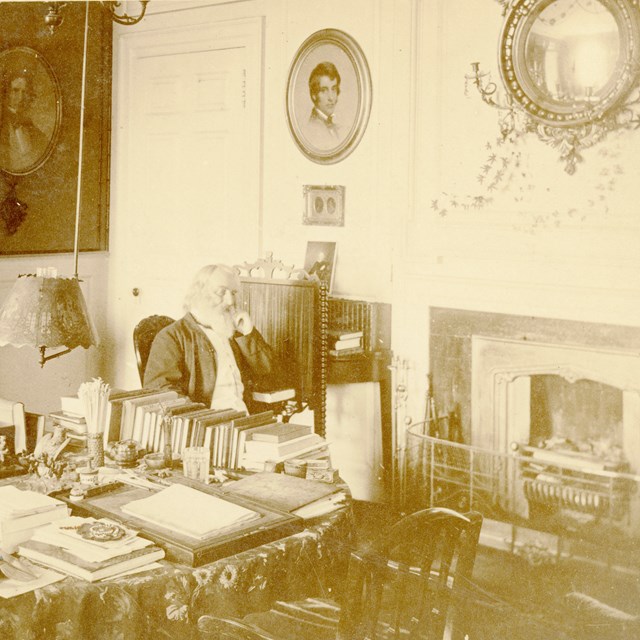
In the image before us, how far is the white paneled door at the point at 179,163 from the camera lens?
471cm

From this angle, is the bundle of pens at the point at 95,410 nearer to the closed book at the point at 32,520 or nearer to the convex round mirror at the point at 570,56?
the closed book at the point at 32,520

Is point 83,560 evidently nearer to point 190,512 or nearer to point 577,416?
point 190,512

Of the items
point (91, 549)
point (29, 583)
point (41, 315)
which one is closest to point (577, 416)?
point (41, 315)

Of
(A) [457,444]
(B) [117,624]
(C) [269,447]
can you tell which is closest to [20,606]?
(B) [117,624]

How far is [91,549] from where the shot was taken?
1.80 meters

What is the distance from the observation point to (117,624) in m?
1.73

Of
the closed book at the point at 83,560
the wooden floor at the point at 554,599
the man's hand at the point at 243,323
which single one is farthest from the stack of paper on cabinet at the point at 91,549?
the man's hand at the point at 243,323

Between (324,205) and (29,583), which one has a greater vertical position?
(324,205)

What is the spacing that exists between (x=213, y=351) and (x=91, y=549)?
1997mm

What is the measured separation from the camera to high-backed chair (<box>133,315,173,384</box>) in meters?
3.87

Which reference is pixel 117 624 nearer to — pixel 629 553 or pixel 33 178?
pixel 629 553

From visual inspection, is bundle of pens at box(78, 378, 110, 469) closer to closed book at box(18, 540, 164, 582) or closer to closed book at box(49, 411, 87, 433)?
closed book at box(49, 411, 87, 433)

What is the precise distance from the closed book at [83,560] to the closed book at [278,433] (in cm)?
69

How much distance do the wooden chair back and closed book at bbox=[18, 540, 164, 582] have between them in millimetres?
447
